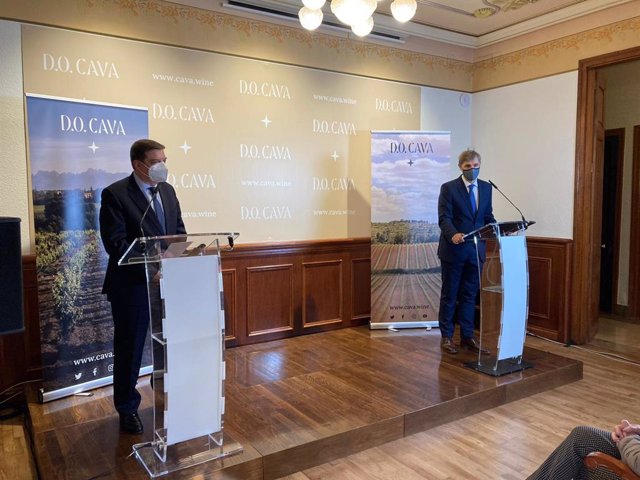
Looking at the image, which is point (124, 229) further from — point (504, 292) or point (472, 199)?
point (472, 199)

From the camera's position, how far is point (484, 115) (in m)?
5.32

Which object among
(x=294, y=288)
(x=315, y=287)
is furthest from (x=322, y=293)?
(x=294, y=288)

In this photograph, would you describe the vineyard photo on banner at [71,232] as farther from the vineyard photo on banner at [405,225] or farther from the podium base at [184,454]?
the vineyard photo on banner at [405,225]

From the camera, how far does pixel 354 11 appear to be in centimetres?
272

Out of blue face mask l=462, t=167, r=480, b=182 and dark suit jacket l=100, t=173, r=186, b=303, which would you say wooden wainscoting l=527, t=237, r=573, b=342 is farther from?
dark suit jacket l=100, t=173, r=186, b=303

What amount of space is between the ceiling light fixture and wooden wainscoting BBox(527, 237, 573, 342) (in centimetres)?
270

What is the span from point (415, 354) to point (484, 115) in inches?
112

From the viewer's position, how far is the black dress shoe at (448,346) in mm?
3879

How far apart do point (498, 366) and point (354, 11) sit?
252 cm

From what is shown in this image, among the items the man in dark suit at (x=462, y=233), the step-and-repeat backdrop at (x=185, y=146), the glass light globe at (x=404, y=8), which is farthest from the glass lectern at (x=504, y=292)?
the step-and-repeat backdrop at (x=185, y=146)

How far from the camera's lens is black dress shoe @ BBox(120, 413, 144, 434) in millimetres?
2541

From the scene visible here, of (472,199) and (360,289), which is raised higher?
(472,199)

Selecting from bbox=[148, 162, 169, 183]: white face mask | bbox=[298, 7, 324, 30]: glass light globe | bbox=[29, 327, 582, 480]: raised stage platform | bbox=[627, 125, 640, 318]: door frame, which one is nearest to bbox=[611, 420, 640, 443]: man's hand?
bbox=[29, 327, 582, 480]: raised stage platform

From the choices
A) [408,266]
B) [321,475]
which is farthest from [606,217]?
[321,475]
